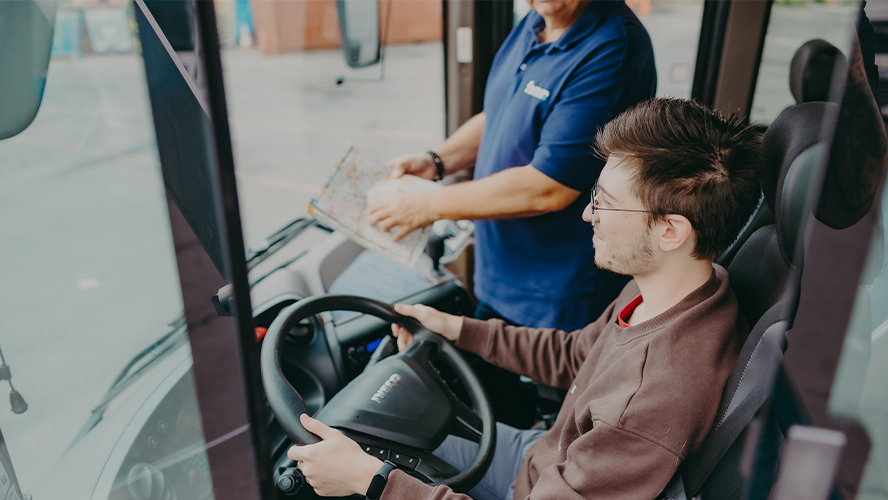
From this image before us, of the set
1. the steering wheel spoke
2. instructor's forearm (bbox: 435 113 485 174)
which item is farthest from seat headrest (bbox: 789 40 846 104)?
the steering wheel spoke

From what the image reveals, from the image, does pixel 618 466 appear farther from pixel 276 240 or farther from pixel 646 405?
pixel 276 240

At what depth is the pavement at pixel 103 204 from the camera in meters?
0.95

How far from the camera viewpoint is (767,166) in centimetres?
92

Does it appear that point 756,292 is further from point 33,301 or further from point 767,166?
point 33,301

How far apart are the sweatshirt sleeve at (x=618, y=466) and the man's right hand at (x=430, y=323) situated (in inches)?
17.7

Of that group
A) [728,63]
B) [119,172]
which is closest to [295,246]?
[119,172]

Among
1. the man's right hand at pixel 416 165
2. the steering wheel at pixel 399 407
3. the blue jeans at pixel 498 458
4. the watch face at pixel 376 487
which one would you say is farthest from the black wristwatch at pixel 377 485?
the man's right hand at pixel 416 165

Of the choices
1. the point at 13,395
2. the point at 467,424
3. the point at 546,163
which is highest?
the point at 546,163

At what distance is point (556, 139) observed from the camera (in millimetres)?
1280

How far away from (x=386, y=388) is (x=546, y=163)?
59 cm

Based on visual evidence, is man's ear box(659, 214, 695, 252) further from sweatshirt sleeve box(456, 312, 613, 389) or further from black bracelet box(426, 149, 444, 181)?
black bracelet box(426, 149, 444, 181)

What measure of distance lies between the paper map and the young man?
514mm

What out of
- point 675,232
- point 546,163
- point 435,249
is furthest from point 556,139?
point 435,249

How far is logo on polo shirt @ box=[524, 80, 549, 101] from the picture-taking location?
132 centimetres
